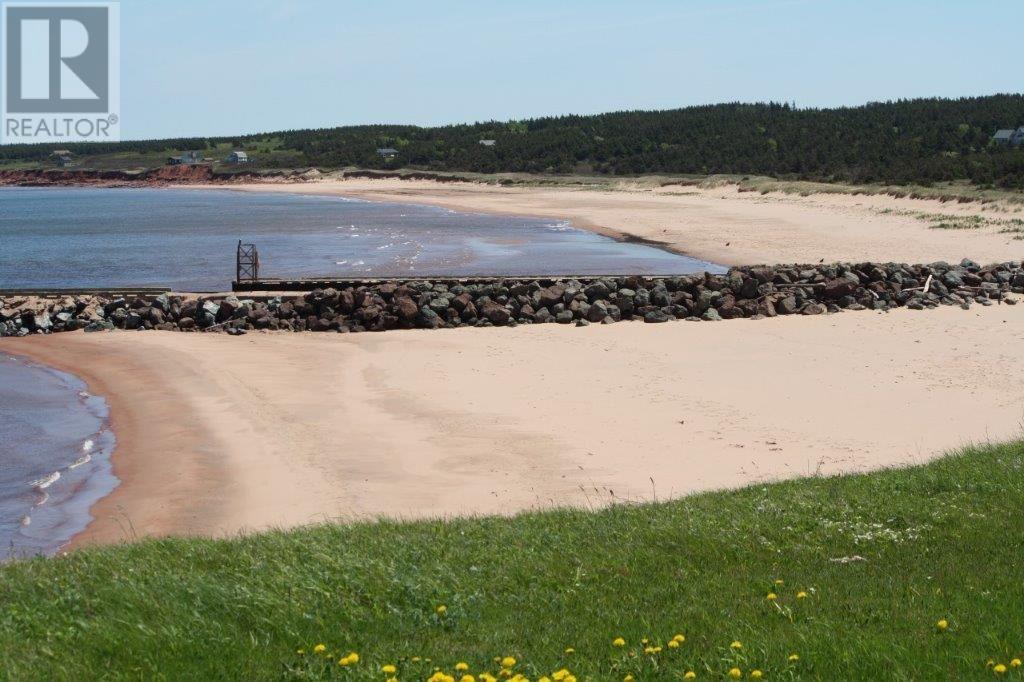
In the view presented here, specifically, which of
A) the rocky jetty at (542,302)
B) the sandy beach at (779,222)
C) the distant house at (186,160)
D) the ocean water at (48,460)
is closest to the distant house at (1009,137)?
the sandy beach at (779,222)

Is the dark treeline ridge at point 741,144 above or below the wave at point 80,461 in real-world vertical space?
above

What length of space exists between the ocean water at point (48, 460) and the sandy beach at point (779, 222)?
21836 mm

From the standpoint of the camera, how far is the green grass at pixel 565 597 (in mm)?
5109

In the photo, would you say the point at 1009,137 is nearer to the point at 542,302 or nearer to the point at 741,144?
the point at 741,144

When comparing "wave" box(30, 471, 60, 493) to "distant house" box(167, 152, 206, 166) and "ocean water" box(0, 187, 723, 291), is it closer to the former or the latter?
"ocean water" box(0, 187, 723, 291)

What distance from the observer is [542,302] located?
22109 mm

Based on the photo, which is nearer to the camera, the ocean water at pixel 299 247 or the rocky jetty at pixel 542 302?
the rocky jetty at pixel 542 302

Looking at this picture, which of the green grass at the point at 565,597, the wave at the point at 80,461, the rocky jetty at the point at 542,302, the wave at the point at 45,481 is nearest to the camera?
the green grass at the point at 565,597

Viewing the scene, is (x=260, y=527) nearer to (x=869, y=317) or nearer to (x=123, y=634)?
(x=123, y=634)

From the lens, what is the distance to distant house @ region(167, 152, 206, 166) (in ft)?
492

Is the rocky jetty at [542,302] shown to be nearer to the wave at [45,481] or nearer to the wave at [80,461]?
the wave at [80,461]

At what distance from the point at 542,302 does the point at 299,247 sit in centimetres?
2438

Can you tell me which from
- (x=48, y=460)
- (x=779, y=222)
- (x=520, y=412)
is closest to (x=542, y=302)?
(x=520, y=412)

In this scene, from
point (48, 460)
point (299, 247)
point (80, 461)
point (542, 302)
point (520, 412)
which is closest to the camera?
point (80, 461)
